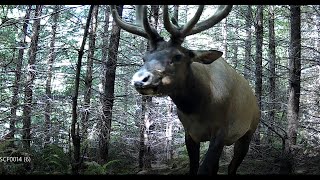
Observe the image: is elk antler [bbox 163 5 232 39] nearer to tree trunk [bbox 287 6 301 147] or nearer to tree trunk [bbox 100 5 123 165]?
tree trunk [bbox 287 6 301 147]

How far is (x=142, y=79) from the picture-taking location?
12.7 ft

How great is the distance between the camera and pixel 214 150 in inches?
192

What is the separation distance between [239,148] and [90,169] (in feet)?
8.64

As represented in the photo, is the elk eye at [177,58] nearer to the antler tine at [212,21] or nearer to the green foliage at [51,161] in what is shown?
the antler tine at [212,21]

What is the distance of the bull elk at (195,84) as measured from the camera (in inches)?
169

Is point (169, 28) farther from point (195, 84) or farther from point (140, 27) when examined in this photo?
point (195, 84)

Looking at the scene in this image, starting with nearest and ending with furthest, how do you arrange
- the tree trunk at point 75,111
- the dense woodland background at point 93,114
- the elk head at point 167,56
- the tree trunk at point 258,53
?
1. the elk head at point 167,56
2. the tree trunk at point 75,111
3. the dense woodland background at point 93,114
4. the tree trunk at point 258,53

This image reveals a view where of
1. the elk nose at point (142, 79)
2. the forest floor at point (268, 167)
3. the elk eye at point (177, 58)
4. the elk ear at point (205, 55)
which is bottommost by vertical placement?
the forest floor at point (268, 167)

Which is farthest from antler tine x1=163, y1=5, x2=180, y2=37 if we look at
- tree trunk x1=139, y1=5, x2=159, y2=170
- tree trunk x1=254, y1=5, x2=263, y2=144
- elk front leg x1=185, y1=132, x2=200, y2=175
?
tree trunk x1=254, y1=5, x2=263, y2=144

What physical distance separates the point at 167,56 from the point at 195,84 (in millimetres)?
726

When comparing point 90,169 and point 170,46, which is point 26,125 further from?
point 170,46

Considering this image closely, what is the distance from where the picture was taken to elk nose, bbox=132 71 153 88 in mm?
3830

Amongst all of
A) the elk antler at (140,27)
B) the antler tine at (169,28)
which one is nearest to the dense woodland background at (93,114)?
the elk antler at (140,27)
